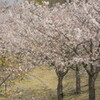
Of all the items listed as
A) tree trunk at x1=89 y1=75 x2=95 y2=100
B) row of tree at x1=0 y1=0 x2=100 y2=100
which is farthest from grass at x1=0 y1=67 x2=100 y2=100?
tree trunk at x1=89 y1=75 x2=95 y2=100

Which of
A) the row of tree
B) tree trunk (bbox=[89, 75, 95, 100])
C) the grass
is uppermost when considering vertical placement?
the row of tree

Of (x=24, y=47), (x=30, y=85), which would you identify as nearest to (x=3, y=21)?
(x=30, y=85)

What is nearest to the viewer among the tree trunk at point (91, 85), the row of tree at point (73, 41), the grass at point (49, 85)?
the row of tree at point (73, 41)

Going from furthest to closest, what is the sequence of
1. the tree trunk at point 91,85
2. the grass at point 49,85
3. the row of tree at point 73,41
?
the grass at point 49,85 → the tree trunk at point 91,85 → the row of tree at point 73,41

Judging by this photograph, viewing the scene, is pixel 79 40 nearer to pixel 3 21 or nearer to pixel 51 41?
pixel 51 41

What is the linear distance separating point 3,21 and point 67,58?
32537 millimetres

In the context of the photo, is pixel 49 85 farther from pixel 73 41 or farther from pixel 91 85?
pixel 73 41

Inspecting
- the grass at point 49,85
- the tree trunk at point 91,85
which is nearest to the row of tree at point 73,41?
the tree trunk at point 91,85

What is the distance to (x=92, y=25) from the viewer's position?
17.5m

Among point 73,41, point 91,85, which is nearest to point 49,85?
point 91,85

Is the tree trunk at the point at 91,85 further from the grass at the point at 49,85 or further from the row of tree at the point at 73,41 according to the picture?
the grass at the point at 49,85

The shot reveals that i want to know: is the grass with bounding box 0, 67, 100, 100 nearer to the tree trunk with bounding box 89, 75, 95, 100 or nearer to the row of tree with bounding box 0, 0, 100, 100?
the row of tree with bounding box 0, 0, 100, 100

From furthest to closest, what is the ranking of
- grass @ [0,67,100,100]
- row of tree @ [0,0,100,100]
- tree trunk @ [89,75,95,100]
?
grass @ [0,67,100,100] < tree trunk @ [89,75,95,100] < row of tree @ [0,0,100,100]

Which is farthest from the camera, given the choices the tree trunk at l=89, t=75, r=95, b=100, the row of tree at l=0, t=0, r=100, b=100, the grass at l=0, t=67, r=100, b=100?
the grass at l=0, t=67, r=100, b=100
